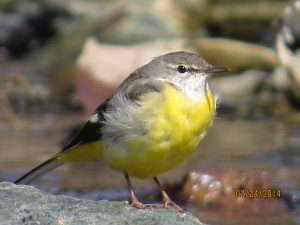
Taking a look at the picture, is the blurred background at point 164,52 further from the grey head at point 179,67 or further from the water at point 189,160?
the grey head at point 179,67

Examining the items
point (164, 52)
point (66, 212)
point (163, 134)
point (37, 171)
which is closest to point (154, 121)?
point (163, 134)

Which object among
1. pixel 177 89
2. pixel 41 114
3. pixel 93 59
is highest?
pixel 177 89

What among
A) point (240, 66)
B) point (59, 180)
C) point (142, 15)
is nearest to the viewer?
point (59, 180)

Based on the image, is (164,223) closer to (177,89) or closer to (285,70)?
(177,89)

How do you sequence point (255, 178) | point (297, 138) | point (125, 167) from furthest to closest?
1. point (297, 138)
2. point (255, 178)
3. point (125, 167)

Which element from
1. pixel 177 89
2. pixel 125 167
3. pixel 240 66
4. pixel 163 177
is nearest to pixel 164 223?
pixel 125 167

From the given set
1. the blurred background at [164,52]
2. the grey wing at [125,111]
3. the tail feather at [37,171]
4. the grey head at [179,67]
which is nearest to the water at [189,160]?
the blurred background at [164,52]
